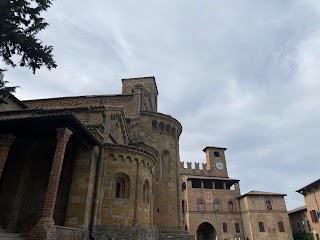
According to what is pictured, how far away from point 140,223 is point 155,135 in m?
9.14

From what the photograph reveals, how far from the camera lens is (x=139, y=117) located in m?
21.2

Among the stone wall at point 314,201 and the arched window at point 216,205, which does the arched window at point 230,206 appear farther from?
the stone wall at point 314,201

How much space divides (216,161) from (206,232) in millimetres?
11791

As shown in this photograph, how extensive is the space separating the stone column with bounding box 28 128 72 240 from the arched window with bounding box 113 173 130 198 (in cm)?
411

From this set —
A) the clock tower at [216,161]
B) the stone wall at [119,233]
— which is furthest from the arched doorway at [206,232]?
the stone wall at [119,233]

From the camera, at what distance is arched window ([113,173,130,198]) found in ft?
43.7

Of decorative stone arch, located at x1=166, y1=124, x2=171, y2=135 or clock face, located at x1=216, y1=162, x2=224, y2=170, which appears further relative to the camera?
clock face, located at x1=216, y1=162, x2=224, y2=170

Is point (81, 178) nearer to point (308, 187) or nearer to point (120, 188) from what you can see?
point (120, 188)

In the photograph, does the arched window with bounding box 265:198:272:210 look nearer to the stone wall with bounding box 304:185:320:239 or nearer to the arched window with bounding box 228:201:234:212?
the arched window with bounding box 228:201:234:212

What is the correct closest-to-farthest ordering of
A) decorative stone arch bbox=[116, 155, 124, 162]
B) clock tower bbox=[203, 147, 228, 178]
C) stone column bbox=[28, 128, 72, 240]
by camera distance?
stone column bbox=[28, 128, 72, 240]
decorative stone arch bbox=[116, 155, 124, 162]
clock tower bbox=[203, 147, 228, 178]

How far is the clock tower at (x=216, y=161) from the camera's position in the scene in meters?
43.9

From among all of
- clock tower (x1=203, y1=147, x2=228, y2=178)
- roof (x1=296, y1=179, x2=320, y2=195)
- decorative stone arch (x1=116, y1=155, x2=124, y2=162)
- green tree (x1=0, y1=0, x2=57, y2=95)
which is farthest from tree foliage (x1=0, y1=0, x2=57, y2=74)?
clock tower (x1=203, y1=147, x2=228, y2=178)

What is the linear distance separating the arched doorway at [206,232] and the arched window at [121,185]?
2732 cm

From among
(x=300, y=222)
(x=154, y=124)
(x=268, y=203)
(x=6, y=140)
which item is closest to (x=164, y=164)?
(x=154, y=124)
